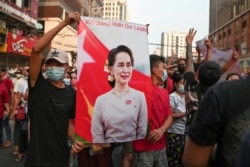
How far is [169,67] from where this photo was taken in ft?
22.0

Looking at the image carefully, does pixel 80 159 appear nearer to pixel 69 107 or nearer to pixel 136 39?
pixel 69 107

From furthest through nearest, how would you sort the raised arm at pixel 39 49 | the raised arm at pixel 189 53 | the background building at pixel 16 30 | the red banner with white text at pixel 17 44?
the red banner with white text at pixel 17 44, the background building at pixel 16 30, the raised arm at pixel 189 53, the raised arm at pixel 39 49

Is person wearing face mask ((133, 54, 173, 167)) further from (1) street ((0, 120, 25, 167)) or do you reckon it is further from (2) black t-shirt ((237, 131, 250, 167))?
(1) street ((0, 120, 25, 167))

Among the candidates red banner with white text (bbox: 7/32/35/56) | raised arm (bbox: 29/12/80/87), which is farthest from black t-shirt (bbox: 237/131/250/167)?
red banner with white text (bbox: 7/32/35/56)

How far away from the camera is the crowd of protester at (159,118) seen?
1.78 metres

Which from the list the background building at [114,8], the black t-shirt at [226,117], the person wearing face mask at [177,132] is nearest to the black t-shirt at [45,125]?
the black t-shirt at [226,117]

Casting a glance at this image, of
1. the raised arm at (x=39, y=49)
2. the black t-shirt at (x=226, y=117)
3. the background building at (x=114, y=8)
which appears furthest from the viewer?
the background building at (x=114, y=8)

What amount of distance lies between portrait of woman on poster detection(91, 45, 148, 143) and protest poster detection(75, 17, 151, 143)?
38mm

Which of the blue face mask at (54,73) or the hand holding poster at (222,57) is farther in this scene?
the hand holding poster at (222,57)

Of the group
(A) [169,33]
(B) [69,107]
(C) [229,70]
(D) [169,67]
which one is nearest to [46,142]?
(B) [69,107]

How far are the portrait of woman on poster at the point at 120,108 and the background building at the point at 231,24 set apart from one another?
52.9 meters

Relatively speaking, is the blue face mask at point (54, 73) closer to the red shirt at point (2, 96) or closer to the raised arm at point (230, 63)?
the raised arm at point (230, 63)

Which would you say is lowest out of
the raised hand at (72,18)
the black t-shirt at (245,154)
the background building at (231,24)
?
the black t-shirt at (245,154)

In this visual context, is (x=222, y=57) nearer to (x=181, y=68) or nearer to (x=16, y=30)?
(x=181, y=68)
